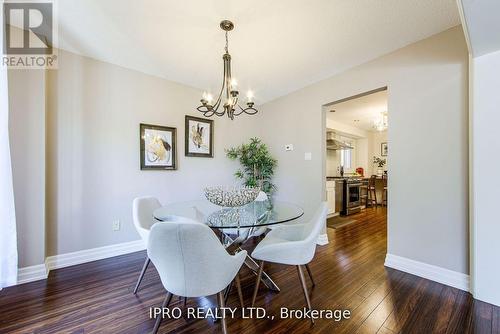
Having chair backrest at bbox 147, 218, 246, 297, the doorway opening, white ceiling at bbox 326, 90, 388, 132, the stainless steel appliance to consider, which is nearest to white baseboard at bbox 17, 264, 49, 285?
chair backrest at bbox 147, 218, 246, 297

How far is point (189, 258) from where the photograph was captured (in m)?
1.13

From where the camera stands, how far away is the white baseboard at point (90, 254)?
2285mm

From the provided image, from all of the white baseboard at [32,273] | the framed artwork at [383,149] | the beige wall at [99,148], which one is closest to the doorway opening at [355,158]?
the framed artwork at [383,149]

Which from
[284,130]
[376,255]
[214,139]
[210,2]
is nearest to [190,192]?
[214,139]

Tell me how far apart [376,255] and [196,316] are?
7.46 ft

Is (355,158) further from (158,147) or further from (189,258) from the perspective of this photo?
(189,258)

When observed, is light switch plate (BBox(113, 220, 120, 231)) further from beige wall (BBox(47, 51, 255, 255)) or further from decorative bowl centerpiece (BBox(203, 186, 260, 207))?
decorative bowl centerpiece (BBox(203, 186, 260, 207))

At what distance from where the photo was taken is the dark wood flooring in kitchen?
1450 mm

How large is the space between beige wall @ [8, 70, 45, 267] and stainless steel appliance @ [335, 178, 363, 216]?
499 centimetres

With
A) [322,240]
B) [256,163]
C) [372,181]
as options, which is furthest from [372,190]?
[256,163]

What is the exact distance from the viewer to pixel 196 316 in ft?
5.15

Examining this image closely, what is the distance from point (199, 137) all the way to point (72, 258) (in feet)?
7.10

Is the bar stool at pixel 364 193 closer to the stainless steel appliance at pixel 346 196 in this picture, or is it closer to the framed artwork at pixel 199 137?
the stainless steel appliance at pixel 346 196


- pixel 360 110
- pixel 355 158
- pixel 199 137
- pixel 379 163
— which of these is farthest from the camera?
pixel 355 158
